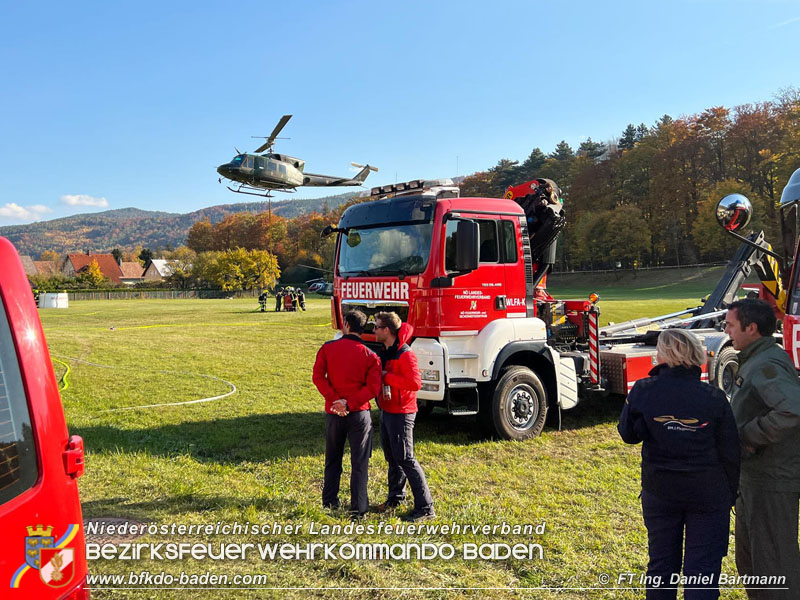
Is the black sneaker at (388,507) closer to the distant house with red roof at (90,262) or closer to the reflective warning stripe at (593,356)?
the reflective warning stripe at (593,356)

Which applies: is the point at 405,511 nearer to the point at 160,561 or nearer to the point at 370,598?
the point at 370,598

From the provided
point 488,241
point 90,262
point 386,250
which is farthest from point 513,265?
point 90,262

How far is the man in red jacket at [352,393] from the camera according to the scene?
17.3 ft

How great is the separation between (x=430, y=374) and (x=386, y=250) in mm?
1807

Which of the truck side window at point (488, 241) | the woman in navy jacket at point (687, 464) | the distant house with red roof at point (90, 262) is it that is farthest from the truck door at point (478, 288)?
the distant house with red roof at point (90, 262)

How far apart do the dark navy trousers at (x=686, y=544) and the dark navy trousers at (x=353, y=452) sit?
2.56m

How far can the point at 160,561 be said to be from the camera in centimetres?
441

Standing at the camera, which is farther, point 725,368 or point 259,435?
point 725,368

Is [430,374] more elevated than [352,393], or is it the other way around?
[352,393]

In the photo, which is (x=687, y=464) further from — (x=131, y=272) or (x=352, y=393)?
(x=131, y=272)

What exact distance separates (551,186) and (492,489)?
4943mm

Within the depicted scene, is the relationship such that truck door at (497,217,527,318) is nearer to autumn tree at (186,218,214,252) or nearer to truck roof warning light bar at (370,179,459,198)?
truck roof warning light bar at (370,179,459,198)

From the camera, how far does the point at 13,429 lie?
76.4 inches

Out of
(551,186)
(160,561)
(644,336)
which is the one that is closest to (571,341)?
(644,336)
